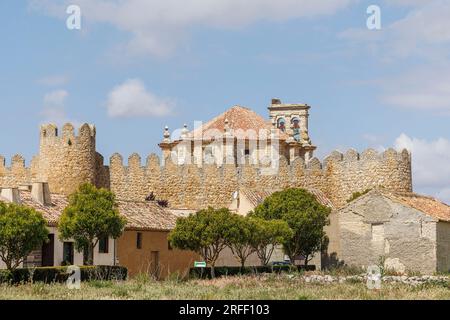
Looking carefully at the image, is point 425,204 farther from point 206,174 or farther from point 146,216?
point 206,174

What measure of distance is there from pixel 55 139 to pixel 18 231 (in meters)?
19.2

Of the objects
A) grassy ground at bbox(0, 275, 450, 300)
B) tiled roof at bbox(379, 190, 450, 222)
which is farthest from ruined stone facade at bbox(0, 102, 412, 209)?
grassy ground at bbox(0, 275, 450, 300)

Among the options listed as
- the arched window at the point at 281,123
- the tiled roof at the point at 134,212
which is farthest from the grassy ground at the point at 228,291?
the arched window at the point at 281,123

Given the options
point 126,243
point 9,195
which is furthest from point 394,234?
point 9,195

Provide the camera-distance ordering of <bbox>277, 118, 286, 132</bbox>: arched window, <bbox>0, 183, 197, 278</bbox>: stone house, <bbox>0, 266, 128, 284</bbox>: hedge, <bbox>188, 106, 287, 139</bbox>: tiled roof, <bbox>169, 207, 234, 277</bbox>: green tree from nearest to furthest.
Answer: <bbox>0, 266, 128, 284</bbox>: hedge
<bbox>169, 207, 234, 277</bbox>: green tree
<bbox>0, 183, 197, 278</bbox>: stone house
<bbox>188, 106, 287, 139</bbox>: tiled roof
<bbox>277, 118, 286, 132</bbox>: arched window

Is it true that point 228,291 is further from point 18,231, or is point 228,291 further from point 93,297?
point 18,231

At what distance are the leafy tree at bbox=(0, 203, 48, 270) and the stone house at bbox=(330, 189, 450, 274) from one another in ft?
42.4

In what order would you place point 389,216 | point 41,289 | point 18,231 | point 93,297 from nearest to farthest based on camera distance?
point 93,297
point 41,289
point 18,231
point 389,216

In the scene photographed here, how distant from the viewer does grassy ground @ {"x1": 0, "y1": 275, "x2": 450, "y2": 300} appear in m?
21.4

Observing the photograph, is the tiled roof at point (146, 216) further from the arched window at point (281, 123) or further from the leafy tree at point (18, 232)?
the arched window at point (281, 123)

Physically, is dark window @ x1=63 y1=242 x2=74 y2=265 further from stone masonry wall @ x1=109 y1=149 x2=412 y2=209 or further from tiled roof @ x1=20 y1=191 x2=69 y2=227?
stone masonry wall @ x1=109 y1=149 x2=412 y2=209

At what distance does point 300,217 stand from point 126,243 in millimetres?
6599
